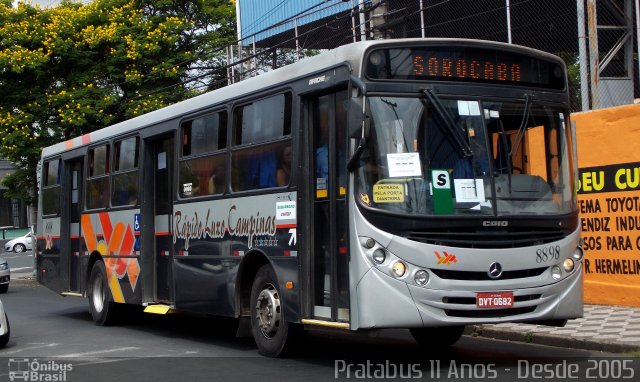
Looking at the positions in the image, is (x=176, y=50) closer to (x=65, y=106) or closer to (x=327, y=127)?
(x=65, y=106)

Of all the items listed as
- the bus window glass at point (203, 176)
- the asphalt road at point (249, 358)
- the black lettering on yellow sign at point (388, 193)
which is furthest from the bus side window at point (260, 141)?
the asphalt road at point (249, 358)

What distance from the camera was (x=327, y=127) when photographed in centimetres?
949

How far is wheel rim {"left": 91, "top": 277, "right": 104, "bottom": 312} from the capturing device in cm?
1524

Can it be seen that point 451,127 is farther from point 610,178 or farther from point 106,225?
point 106,225

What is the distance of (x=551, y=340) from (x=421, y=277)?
3.36 m

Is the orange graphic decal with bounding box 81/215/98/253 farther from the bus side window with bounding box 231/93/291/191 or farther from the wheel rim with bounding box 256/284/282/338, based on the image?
the wheel rim with bounding box 256/284/282/338

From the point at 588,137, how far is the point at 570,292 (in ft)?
18.6

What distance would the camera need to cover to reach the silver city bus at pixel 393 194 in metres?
8.46

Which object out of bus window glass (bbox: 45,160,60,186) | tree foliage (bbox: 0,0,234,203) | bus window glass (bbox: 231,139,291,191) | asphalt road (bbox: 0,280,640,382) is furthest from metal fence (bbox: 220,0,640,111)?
bus window glass (bbox: 231,139,291,191)

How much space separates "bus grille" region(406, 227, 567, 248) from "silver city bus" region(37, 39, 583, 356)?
13 mm

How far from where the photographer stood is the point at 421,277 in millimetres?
8398

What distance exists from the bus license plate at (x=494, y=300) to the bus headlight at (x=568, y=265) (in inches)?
31.8

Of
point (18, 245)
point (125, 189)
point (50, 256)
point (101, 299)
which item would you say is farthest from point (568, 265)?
point (18, 245)

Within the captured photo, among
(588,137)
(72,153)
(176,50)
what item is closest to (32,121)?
(176,50)
